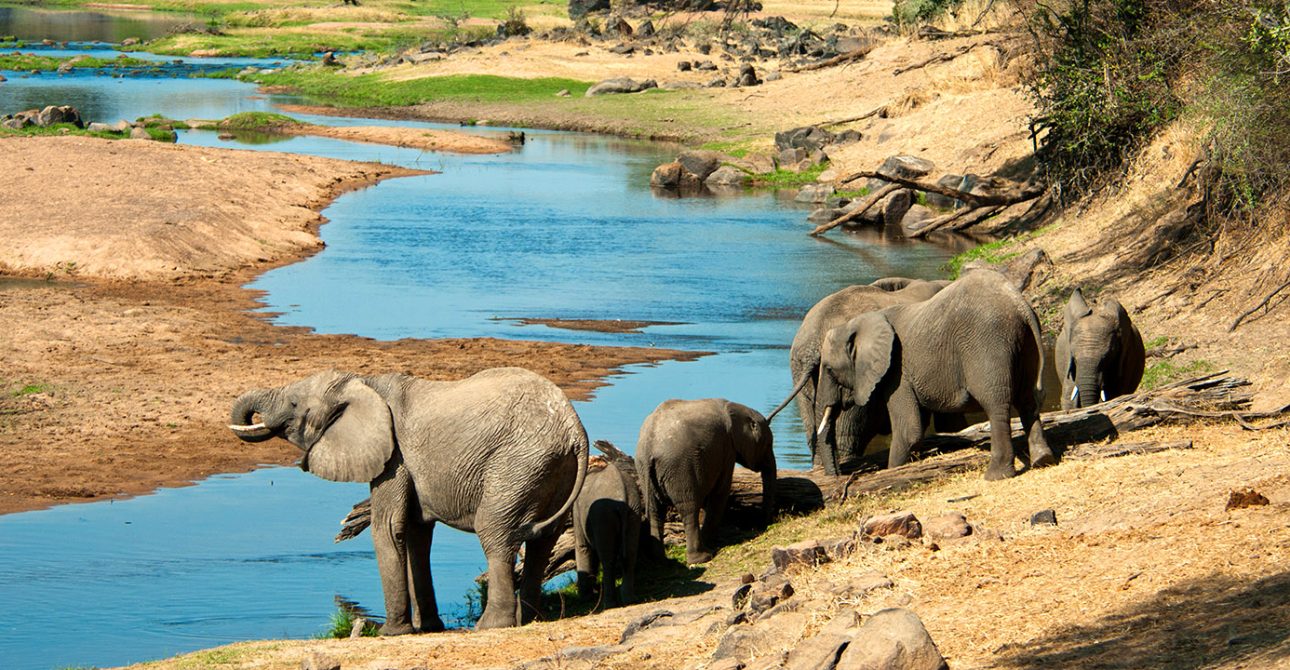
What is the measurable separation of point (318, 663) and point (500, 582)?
7.57 feet

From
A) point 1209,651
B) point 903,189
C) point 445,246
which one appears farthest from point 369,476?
point 903,189

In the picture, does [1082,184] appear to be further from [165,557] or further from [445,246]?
[165,557]

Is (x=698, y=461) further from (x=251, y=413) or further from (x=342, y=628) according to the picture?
(x=251, y=413)

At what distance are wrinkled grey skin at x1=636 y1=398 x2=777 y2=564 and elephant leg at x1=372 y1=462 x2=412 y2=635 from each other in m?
2.11

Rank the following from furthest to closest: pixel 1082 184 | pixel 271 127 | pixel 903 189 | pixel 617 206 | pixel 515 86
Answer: pixel 515 86 → pixel 271 127 → pixel 617 206 → pixel 903 189 → pixel 1082 184

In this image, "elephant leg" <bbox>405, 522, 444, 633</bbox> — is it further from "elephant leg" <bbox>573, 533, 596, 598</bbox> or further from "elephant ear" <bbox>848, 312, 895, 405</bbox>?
"elephant ear" <bbox>848, 312, 895, 405</bbox>

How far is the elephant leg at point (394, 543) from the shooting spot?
1116 cm

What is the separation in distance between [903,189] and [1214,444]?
2543 centimetres

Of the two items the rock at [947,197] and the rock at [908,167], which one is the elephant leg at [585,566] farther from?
the rock at [908,167]

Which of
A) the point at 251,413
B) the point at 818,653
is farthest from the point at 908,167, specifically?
the point at 818,653

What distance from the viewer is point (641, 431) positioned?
12.5 m

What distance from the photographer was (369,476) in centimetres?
1113

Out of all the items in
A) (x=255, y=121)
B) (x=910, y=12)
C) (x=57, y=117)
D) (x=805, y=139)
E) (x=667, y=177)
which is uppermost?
(x=910, y=12)

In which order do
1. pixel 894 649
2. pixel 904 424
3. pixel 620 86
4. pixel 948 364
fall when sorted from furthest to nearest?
1. pixel 620 86
2. pixel 904 424
3. pixel 948 364
4. pixel 894 649
